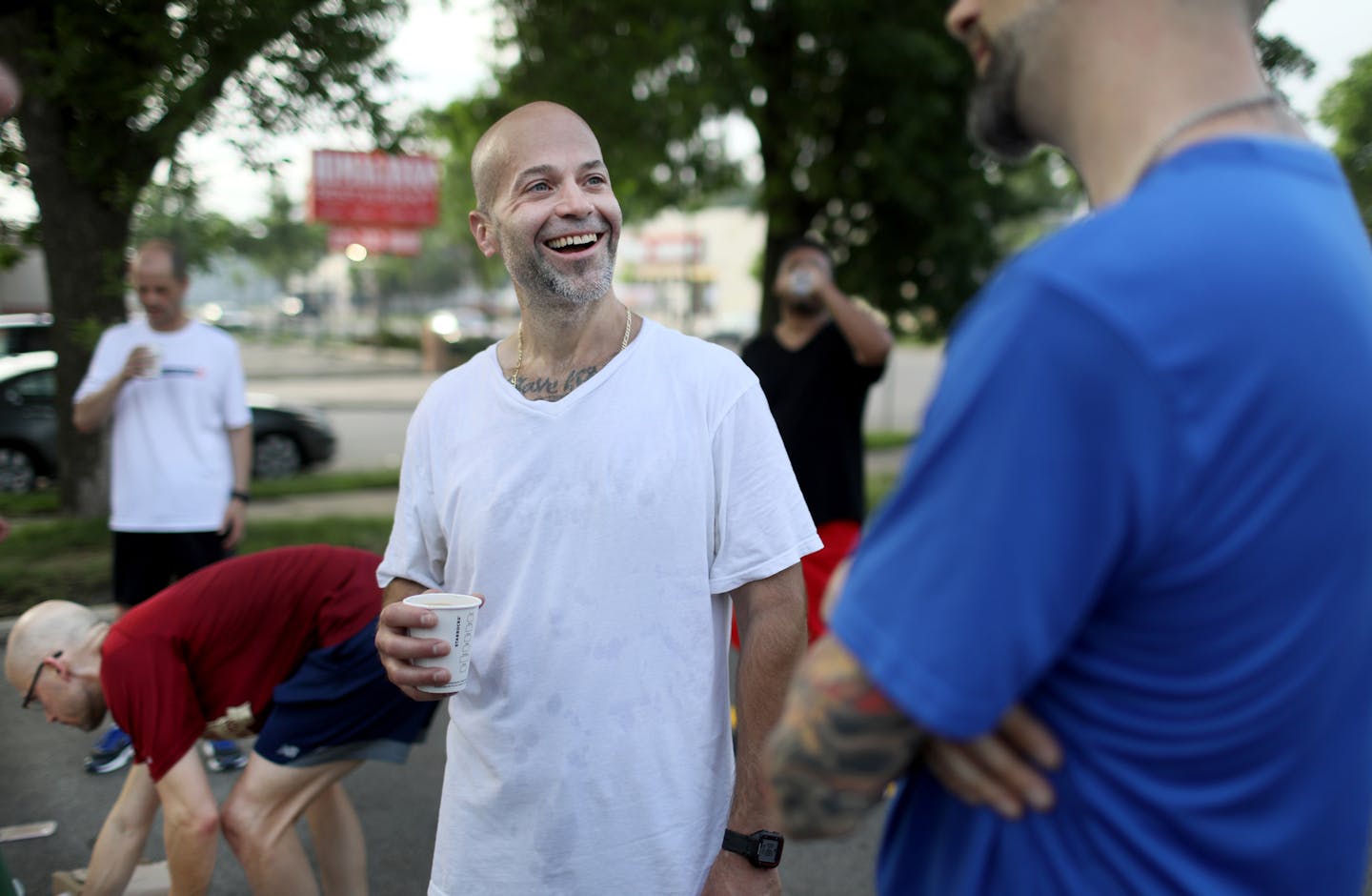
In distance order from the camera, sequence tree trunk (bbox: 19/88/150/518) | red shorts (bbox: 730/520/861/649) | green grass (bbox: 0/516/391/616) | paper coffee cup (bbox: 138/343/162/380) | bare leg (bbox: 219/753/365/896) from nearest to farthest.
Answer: bare leg (bbox: 219/753/365/896)
red shorts (bbox: 730/520/861/649)
paper coffee cup (bbox: 138/343/162/380)
green grass (bbox: 0/516/391/616)
tree trunk (bbox: 19/88/150/518)

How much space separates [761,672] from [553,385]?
0.70m

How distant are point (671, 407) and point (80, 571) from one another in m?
7.19

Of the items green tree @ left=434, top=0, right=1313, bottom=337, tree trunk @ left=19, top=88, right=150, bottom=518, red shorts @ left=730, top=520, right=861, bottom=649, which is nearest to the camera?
red shorts @ left=730, top=520, right=861, bottom=649

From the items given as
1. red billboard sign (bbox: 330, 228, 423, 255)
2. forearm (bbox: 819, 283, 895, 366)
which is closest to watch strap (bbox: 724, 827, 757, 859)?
forearm (bbox: 819, 283, 895, 366)

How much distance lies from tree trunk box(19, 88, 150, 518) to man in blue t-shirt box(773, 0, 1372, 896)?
7.83 meters

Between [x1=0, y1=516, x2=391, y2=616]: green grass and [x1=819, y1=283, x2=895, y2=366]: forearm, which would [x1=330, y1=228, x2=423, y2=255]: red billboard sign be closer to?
[x1=0, y1=516, x2=391, y2=616]: green grass

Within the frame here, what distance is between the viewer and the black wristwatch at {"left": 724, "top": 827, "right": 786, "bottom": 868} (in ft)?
6.78

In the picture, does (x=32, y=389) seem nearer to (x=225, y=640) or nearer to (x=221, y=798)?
(x=221, y=798)

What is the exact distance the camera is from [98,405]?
5328 mm

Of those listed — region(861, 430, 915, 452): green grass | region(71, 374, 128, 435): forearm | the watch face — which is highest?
region(71, 374, 128, 435): forearm

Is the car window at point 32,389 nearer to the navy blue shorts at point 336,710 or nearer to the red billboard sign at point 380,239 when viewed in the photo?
the navy blue shorts at point 336,710

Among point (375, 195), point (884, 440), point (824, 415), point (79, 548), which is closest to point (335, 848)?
point (824, 415)

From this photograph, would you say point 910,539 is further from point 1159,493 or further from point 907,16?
point 907,16

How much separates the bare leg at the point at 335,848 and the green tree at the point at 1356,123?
24.8ft
